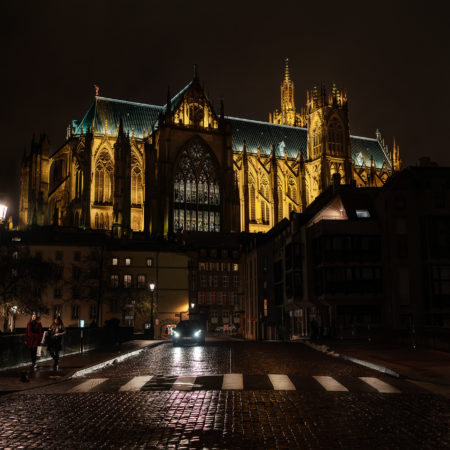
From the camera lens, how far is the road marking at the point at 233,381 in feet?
42.9

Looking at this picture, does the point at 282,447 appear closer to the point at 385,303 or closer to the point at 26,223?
the point at 385,303

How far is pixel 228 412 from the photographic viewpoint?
9.90m

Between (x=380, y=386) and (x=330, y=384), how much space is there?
1061 millimetres

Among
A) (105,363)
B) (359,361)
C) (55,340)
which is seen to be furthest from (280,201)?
(55,340)

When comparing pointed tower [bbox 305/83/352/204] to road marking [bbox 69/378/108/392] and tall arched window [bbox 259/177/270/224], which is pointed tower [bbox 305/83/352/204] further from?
road marking [bbox 69/378/108/392]

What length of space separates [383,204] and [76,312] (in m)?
32.4

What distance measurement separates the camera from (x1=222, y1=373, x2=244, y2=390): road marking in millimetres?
13089

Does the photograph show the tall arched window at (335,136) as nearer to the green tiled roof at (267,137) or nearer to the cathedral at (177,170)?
the cathedral at (177,170)

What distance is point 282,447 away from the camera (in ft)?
24.1

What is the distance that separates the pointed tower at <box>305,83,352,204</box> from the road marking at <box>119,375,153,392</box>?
87.0 meters

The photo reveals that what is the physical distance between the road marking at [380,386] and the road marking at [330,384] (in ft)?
2.30

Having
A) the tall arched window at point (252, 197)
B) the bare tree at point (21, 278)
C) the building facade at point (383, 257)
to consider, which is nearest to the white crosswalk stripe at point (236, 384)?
the building facade at point (383, 257)

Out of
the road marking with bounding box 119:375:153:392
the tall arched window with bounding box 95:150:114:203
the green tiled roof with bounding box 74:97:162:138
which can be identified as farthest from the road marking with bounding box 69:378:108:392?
the green tiled roof with bounding box 74:97:162:138

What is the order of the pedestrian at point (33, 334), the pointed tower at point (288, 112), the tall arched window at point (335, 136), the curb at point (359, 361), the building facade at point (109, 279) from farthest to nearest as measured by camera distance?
the pointed tower at point (288, 112)
the tall arched window at point (335, 136)
the building facade at point (109, 279)
the pedestrian at point (33, 334)
the curb at point (359, 361)
